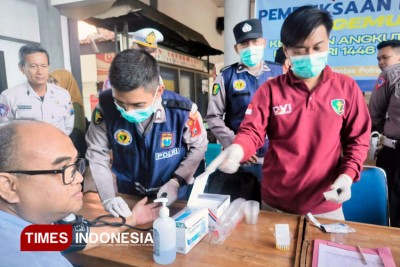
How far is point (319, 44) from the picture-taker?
1.11m

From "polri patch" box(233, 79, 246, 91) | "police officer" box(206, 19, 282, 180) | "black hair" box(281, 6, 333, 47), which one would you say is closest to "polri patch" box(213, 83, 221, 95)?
"police officer" box(206, 19, 282, 180)

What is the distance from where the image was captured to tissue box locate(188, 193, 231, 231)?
101 cm

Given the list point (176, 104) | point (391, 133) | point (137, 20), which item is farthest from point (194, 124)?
point (137, 20)

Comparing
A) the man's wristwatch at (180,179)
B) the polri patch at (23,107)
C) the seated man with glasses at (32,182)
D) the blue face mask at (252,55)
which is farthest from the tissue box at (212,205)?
the polri patch at (23,107)

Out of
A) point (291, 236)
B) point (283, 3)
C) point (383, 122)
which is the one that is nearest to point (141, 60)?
point (291, 236)

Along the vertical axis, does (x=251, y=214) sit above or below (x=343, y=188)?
below

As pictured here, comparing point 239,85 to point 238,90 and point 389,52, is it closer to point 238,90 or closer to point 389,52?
point 238,90

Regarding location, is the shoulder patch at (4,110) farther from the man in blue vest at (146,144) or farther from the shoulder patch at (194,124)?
the shoulder patch at (194,124)

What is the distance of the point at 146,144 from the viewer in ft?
4.28

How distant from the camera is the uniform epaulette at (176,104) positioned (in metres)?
1.34

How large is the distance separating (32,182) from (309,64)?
1.11m

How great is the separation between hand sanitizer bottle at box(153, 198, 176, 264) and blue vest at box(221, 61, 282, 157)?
1.24 m

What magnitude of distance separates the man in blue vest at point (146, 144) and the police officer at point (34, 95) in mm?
1157

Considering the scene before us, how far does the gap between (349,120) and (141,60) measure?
3.03 ft
